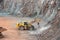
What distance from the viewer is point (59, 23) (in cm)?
817

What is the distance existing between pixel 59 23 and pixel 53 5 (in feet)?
11.6

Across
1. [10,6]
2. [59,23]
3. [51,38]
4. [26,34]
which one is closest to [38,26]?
[26,34]

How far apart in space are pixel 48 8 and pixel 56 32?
5061mm

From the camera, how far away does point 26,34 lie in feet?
29.5

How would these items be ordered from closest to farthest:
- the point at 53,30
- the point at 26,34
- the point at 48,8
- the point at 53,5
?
the point at 53,30 → the point at 26,34 → the point at 53,5 → the point at 48,8

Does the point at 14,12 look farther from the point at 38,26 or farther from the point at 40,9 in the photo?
the point at 38,26

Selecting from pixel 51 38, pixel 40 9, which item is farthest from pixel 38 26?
pixel 40 9

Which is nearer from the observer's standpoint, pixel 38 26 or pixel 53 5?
pixel 38 26

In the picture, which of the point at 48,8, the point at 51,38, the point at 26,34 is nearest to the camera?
the point at 51,38

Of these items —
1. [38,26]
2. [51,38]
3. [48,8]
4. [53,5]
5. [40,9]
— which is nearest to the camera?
[51,38]

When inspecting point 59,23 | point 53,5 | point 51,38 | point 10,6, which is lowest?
point 51,38

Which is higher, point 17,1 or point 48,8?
point 17,1

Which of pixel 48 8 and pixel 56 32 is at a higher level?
pixel 48 8

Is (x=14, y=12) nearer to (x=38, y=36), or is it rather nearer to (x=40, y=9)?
(x=40, y=9)
